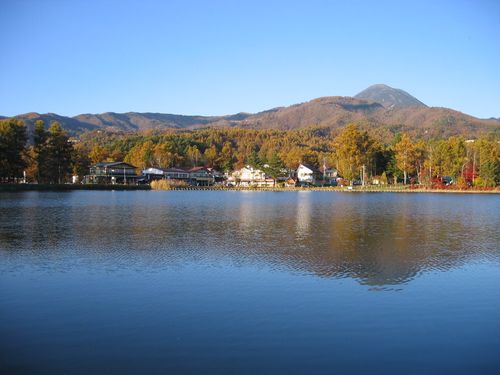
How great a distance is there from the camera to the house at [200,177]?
3532 inches

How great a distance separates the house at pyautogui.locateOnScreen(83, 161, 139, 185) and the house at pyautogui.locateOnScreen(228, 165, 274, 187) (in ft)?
77.0

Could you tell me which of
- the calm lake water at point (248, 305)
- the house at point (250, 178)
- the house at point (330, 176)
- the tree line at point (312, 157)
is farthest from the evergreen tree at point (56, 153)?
the house at point (330, 176)

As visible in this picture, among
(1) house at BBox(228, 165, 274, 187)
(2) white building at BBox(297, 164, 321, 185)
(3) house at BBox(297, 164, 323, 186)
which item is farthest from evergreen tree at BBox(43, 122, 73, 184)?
(2) white building at BBox(297, 164, 321, 185)

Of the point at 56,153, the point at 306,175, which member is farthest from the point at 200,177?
the point at 56,153

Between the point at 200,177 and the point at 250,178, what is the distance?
33.7 ft

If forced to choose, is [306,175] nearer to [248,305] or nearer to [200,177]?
[200,177]

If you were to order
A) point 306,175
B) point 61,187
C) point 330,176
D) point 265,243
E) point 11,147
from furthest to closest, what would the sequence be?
1. point 330,176
2. point 306,175
3. point 61,187
4. point 11,147
5. point 265,243

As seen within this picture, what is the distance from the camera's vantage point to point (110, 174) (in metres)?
76.1

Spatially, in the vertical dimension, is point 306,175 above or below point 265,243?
above

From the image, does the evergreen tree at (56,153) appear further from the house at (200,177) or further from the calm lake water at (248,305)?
the calm lake water at (248,305)

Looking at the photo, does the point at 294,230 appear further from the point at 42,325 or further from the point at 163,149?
the point at 163,149

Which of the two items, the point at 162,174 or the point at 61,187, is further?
the point at 162,174

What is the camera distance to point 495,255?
514 inches

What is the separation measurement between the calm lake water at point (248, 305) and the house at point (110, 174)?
61313 millimetres
